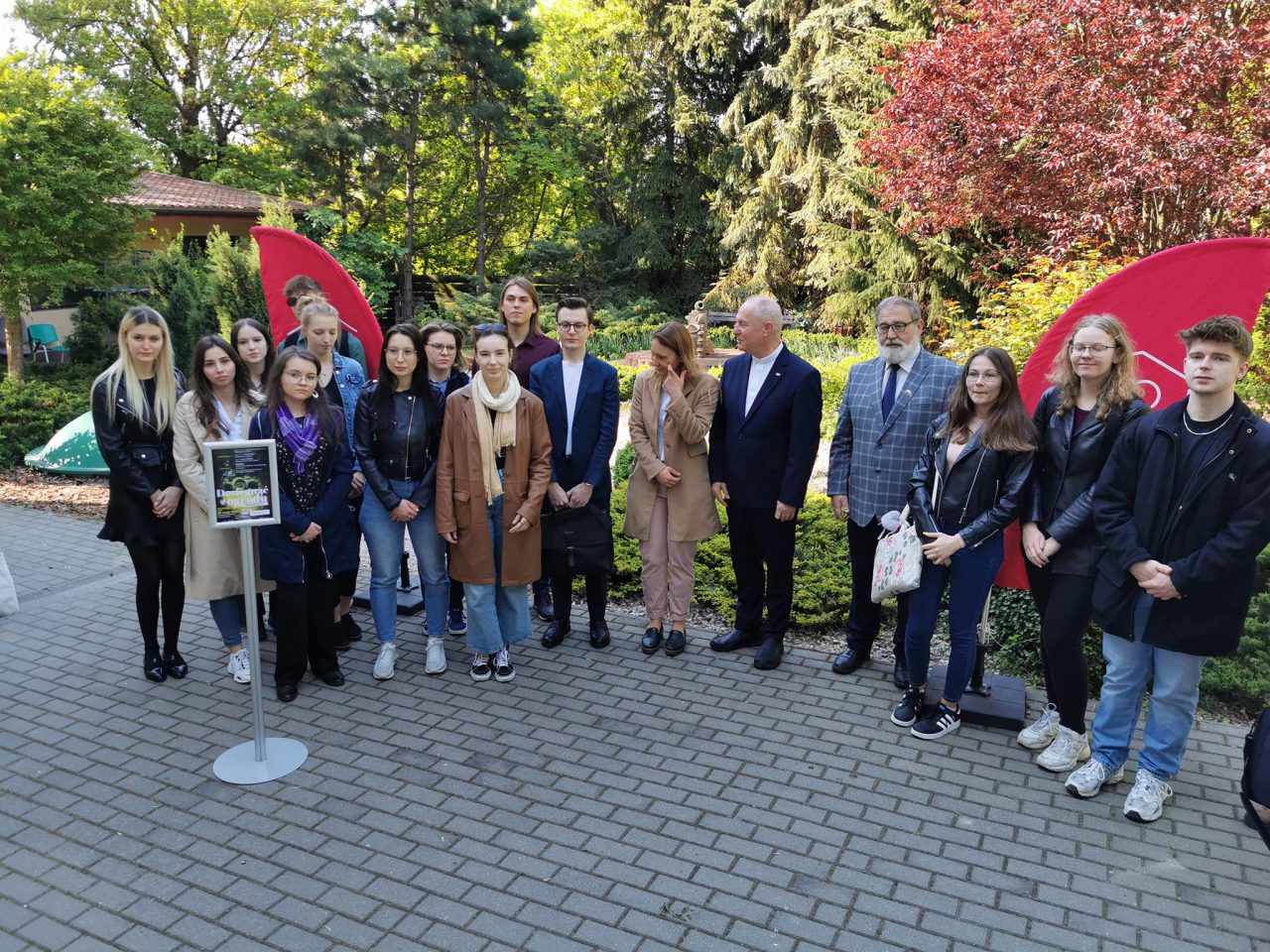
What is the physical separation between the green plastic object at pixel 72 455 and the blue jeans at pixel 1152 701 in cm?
1029

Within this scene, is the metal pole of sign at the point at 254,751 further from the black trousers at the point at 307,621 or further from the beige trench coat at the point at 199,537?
the beige trench coat at the point at 199,537

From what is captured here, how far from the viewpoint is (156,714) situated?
474 cm

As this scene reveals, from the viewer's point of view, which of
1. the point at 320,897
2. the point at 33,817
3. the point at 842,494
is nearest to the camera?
the point at 320,897

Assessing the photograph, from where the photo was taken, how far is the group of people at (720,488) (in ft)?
12.3

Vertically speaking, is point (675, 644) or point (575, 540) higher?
point (575, 540)

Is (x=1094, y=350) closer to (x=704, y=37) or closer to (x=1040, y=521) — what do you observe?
(x=1040, y=521)

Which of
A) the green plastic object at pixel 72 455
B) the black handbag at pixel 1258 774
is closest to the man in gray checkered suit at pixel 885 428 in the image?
the black handbag at pixel 1258 774

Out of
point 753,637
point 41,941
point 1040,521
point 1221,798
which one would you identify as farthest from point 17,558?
point 1221,798

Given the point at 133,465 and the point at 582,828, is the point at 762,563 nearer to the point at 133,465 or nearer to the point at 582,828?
the point at 582,828

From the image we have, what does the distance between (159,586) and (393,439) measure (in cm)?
166

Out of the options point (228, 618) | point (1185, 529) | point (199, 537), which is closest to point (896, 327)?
point (1185, 529)

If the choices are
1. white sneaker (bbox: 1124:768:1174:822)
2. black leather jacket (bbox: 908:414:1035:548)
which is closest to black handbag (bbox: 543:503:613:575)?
black leather jacket (bbox: 908:414:1035:548)

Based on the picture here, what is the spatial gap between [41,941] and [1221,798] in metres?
4.77

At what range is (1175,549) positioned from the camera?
12.1 ft
